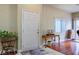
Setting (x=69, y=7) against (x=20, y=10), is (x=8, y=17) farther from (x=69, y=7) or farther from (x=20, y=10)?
(x=69, y=7)

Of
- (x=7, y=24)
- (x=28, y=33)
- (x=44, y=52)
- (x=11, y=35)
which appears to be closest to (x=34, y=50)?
(x=44, y=52)

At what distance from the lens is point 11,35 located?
2.74 meters

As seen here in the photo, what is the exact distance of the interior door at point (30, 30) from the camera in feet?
9.21

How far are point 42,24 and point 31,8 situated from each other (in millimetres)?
444

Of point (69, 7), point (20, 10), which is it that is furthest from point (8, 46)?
point (69, 7)

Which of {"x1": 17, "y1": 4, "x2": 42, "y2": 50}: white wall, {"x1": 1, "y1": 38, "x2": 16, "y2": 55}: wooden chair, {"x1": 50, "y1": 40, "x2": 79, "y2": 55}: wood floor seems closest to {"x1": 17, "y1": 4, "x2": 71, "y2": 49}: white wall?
{"x1": 17, "y1": 4, "x2": 42, "y2": 50}: white wall

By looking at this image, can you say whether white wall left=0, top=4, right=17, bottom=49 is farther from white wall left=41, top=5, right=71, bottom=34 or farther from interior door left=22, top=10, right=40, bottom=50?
white wall left=41, top=5, right=71, bottom=34

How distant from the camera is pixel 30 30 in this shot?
283 centimetres

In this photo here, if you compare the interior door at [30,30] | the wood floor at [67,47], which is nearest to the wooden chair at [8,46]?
the interior door at [30,30]

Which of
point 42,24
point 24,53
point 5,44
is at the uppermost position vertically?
point 42,24

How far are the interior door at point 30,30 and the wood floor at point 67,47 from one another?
1.48 ft

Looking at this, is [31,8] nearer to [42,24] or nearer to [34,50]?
[42,24]

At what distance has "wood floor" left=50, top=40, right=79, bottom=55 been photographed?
2.75m

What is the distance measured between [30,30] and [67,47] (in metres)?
0.93
